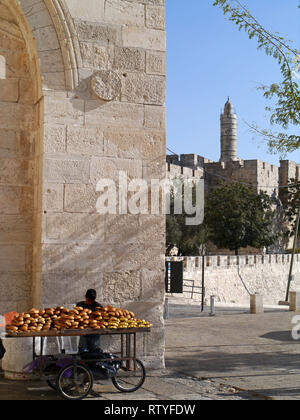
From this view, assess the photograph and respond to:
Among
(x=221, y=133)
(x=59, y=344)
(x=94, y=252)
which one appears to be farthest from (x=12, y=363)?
(x=221, y=133)

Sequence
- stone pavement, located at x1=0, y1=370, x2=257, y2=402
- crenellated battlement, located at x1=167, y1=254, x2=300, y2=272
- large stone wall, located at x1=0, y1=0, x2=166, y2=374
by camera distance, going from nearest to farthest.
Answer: stone pavement, located at x1=0, y1=370, x2=257, y2=402, large stone wall, located at x1=0, y1=0, x2=166, y2=374, crenellated battlement, located at x1=167, y1=254, x2=300, y2=272

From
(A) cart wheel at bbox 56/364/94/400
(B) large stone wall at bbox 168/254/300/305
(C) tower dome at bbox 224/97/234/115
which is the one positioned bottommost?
(B) large stone wall at bbox 168/254/300/305

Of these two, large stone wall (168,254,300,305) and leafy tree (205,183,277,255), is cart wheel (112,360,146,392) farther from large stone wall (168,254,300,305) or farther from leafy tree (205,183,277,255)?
leafy tree (205,183,277,255)

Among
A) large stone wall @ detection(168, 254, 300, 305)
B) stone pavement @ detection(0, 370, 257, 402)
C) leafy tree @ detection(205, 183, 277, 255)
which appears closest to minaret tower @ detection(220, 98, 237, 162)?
leafy tree @ detection(205, 183, 277, 255)

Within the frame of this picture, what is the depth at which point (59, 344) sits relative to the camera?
22.2ft

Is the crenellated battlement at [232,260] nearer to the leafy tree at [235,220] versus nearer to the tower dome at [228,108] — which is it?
the leafy tree at [235,220]

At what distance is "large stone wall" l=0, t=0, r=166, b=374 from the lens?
23.5 ft

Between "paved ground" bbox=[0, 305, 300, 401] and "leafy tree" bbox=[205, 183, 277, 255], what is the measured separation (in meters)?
28.0

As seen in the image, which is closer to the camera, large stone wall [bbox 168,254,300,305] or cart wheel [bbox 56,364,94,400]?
cart wheel [bbox 56,364,94,400]

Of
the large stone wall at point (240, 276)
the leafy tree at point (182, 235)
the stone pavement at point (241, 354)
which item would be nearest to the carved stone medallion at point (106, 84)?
the stone pavement at point (241, 354)

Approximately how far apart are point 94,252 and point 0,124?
1.93m

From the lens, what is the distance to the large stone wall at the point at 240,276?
1057 inches

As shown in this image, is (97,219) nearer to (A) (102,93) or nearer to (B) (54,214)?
(B) (54,214)

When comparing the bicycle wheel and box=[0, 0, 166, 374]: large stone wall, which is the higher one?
box=[0, 0, 166, 374]: large stone wall
